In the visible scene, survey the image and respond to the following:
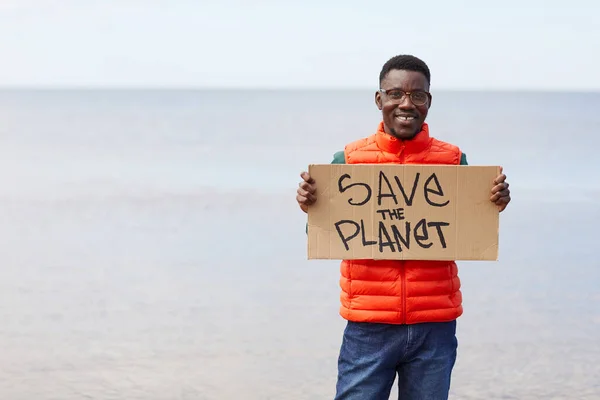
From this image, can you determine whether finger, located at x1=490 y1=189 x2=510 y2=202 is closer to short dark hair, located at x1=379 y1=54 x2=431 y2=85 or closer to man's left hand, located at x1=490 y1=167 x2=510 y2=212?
man's left hand, located at x1=490 y1=167 x2=510 y2=212

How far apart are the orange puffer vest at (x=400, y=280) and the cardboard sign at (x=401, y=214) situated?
0.05 m

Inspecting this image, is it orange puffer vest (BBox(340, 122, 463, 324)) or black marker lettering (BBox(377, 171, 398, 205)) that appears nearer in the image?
orange puffer vest (BBox(340, 122, 463, 324))

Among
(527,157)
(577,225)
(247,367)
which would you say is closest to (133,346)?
(247,367)

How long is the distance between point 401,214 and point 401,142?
243mm

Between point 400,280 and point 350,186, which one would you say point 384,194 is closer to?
point 350,186

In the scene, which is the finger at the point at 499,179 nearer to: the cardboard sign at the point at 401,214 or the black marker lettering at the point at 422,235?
the cardboard sign at the point at 401,214

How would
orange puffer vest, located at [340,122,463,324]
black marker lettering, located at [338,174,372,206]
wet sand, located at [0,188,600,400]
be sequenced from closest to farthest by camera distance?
orange puffer vest, located at [340,122,463,324], black marker lettering, located at [338,174,372,206], wet sand, located at [0,188,600,400]

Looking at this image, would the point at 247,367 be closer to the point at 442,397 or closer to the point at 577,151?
the point at 442,397

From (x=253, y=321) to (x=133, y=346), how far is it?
808mm

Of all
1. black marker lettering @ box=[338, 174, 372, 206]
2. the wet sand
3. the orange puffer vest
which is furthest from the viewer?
the wet sand

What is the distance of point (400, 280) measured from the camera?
339 cm

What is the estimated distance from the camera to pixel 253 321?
6.25 meters

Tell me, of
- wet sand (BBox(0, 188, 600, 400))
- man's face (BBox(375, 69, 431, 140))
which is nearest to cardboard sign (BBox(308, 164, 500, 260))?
man's face (BBox(375, 69, 431, 140))

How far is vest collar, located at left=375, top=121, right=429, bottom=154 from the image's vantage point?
343cm
